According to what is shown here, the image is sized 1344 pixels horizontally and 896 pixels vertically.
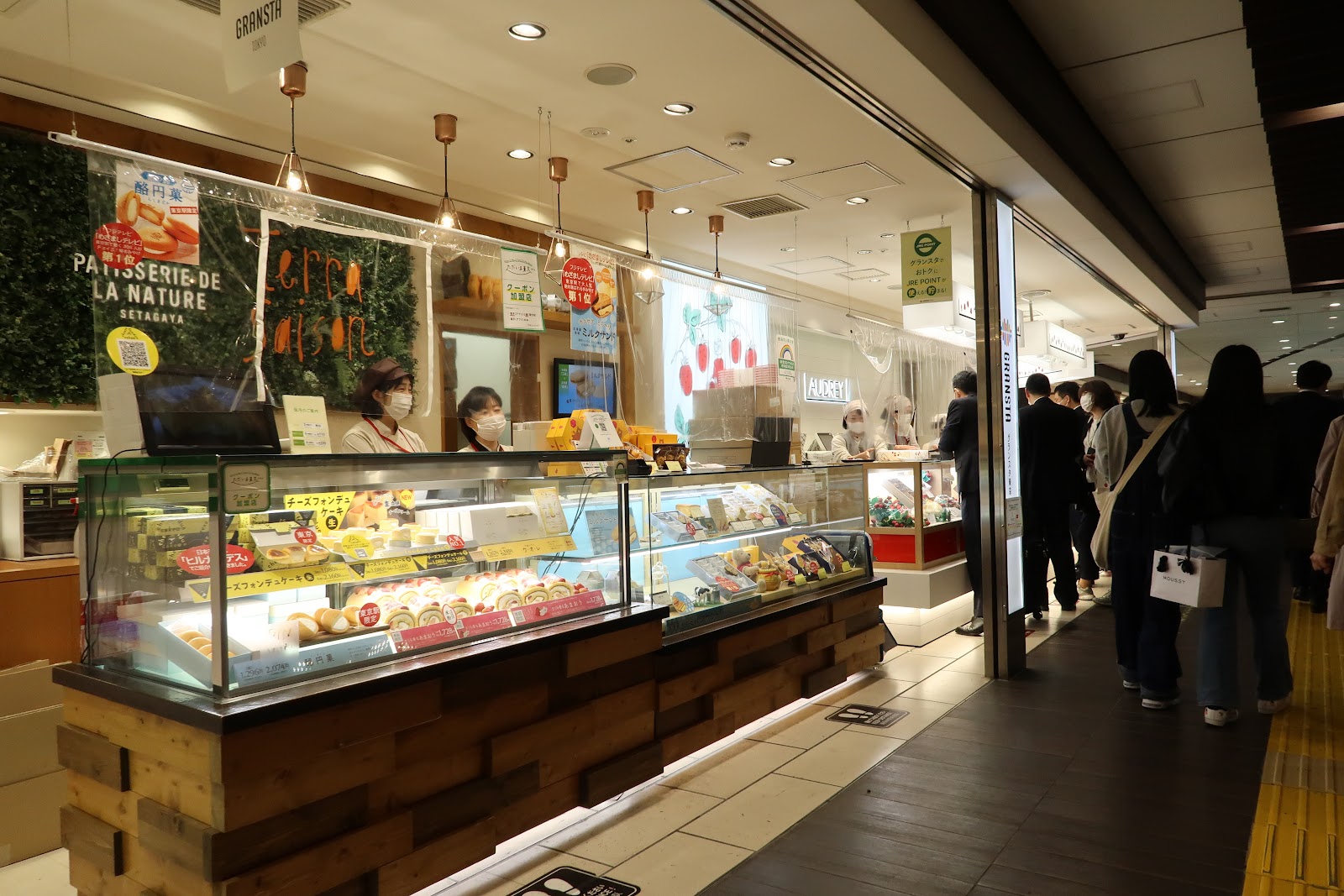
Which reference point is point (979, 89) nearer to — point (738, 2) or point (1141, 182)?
point (738, 2)

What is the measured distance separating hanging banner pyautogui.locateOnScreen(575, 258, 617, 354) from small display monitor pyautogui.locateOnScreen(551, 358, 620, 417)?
11cm

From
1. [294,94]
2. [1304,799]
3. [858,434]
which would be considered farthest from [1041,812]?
[858,434]

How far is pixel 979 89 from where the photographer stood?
4156 mm

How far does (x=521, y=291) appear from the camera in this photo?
439cm

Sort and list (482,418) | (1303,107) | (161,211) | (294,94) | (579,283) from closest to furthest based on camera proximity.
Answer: (161,211) → (294,94) → (482,418) → (1303,107) → (579,283)

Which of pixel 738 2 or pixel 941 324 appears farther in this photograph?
pixel 941 324

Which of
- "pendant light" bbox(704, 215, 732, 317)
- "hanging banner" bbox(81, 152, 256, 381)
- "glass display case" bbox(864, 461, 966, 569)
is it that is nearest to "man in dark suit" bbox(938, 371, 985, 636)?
"glass display case" bbox(864, 461, 966, 569)

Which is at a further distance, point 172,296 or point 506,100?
point 506,100

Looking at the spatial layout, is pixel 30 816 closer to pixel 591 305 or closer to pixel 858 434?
pixel 591 305

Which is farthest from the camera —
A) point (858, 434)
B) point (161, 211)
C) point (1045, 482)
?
point (858, 434)

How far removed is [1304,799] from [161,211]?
15.8ft

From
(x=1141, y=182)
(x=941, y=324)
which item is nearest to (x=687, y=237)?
(x=941, y=324)

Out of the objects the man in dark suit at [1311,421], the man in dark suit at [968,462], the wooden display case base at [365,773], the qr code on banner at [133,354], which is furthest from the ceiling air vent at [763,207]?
the qr code on banner at [133,354]

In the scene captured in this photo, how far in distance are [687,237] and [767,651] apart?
4661 millimetres
